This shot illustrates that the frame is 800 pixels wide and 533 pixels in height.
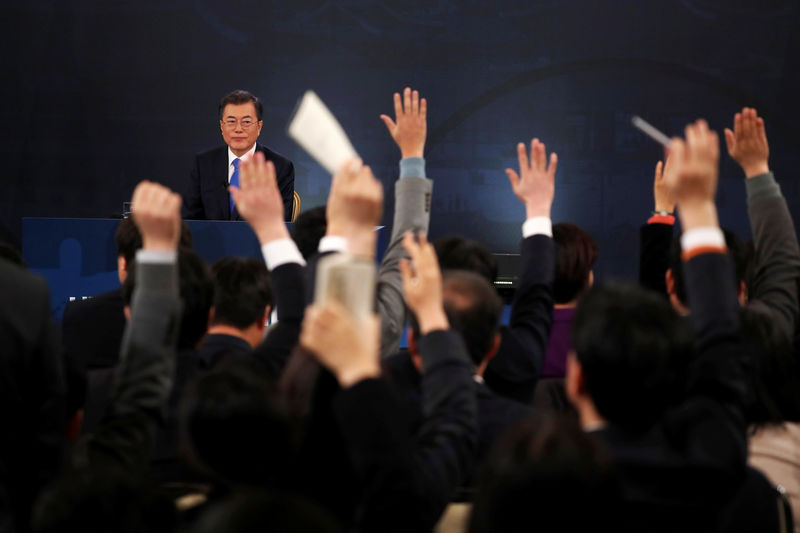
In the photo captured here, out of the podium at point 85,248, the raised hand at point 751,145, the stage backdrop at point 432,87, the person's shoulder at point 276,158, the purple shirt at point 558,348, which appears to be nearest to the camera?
the raised hand at point 751,145

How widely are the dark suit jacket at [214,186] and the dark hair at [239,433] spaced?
2.97 meters

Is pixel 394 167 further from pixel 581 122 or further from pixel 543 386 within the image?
pixel 543 386

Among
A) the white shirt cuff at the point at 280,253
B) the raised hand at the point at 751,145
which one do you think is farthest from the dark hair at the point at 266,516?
the raised hand at the point at 751,145

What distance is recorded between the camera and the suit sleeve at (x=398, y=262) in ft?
6.62

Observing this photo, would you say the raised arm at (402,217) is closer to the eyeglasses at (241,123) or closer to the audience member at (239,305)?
the audience member at (239,305)

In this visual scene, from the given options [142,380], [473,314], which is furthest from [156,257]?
[473,314]

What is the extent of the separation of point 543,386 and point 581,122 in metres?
4.26

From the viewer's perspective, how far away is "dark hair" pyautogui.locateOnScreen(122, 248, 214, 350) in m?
1.68

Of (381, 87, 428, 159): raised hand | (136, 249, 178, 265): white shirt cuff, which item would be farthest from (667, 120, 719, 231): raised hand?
(381, 87, 428, 159): raised hand

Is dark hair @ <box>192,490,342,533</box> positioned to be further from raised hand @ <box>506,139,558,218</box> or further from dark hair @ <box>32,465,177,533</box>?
raised hand @ <box>506,139,558,218</box>

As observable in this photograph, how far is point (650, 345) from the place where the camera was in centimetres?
120

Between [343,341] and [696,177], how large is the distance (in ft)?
2.13

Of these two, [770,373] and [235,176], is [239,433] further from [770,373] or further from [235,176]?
[235,176]

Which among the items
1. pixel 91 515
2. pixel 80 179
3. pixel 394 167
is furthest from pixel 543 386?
pixel 80 179
